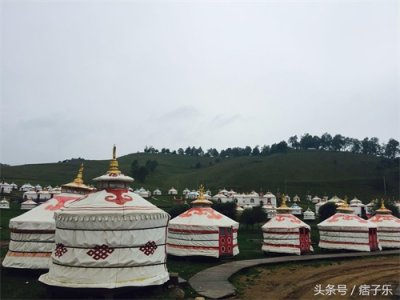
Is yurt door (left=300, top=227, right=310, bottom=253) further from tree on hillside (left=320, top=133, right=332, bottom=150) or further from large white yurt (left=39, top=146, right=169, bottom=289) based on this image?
tree on hillside (left=320, top=133, right=332, bottom=150)

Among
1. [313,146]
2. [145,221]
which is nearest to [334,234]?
[145,221]

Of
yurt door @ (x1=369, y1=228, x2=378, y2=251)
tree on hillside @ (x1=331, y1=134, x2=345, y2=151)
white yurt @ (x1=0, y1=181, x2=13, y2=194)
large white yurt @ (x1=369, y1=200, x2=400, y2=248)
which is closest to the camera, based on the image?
yurt door @ (x1=369, y1=228, x2=378, y2=251)

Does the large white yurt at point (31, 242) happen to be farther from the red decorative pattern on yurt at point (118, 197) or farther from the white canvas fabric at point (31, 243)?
the red decorative pattern on yurt at point (118, 197)

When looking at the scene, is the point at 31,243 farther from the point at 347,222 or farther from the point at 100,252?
the point at 347,222

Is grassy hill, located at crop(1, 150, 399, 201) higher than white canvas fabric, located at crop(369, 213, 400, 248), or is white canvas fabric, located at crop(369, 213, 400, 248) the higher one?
grassy hill, located at crop(1, 150, 399, 201)

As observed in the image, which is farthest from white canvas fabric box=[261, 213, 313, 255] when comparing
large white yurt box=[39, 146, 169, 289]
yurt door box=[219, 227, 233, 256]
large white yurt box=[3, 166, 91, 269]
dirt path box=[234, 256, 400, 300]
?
large white yurt box=[3, 166, 91, 269]

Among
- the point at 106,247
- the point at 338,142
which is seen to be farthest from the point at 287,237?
the point at 338,142

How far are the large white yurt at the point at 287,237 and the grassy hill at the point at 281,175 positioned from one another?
4466 cm

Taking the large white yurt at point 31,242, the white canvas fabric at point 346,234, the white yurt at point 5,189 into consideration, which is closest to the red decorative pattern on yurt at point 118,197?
the large white yurt at point 31,242

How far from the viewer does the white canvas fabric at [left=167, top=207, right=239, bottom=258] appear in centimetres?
1281

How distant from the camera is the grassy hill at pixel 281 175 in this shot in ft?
204

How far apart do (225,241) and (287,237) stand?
2957 millimetres

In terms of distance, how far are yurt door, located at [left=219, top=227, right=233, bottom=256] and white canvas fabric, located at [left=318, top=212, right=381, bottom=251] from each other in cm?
554

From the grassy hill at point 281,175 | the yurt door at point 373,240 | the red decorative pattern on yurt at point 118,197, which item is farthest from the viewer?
the grassy hill at point 281,175
